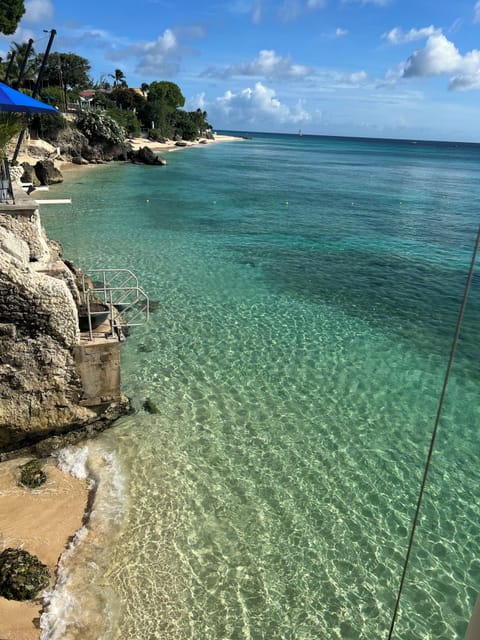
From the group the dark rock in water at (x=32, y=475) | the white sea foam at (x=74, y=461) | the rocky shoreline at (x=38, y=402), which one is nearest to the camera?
the rocky shoreline at (x=38, y=402)

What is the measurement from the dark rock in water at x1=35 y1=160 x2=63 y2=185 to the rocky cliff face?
3549 cm

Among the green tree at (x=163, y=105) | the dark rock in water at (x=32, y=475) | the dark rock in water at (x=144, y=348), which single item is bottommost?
the dark rock in water at (x=32, y=475)

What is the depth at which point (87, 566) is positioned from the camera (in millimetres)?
7316

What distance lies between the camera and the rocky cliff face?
8836 mm

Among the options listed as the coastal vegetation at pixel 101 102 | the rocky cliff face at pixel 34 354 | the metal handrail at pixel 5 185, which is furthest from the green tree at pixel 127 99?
the rocky cliff face at pixel 34 354

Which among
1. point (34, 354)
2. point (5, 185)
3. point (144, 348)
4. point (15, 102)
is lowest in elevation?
point (144, 348)

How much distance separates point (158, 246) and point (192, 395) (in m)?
14.5

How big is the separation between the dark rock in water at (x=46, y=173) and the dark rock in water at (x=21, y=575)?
1601 inches

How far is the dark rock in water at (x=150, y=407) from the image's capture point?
11.2m

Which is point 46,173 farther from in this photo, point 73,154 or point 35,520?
point 35,520

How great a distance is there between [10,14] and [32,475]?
54.4 meters

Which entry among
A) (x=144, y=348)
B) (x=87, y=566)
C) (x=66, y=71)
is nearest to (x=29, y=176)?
(x=144, y=348)

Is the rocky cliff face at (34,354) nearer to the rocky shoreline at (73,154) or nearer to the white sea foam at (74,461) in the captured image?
the white sea foam at (74,461)

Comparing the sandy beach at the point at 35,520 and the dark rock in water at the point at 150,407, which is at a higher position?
the dark rock in water at the point at 150,407
